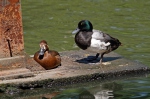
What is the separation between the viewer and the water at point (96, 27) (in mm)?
10695

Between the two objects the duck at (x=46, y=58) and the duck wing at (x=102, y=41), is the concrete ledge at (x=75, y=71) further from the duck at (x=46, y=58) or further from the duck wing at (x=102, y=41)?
the duck wing at (x=102, y=41)

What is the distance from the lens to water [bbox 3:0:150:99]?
10.7 meters

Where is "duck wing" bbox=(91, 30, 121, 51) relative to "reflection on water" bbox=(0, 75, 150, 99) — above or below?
above

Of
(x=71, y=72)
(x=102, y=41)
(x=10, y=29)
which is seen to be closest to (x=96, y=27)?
(x=102, y=41)

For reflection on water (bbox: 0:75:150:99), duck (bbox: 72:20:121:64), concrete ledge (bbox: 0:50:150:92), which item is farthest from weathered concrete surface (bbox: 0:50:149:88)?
duck (bbox: 72:20:121:64)

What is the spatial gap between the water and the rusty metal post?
95 cm

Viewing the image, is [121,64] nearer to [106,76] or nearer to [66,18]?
[106,76]

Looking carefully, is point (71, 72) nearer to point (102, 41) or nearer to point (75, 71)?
point (75, 71)

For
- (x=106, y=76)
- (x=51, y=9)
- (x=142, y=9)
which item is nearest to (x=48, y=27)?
(x=51, y=9)

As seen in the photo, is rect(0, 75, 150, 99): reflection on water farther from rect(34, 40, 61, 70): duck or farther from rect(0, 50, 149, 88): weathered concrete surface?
rect(34, 40, 61, 70): duck

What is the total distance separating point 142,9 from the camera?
17812mm

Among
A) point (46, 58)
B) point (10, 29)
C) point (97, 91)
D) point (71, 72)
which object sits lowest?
point (97, 91)

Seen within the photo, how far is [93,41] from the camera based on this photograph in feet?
37.9

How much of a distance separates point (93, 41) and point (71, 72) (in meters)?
0.85
